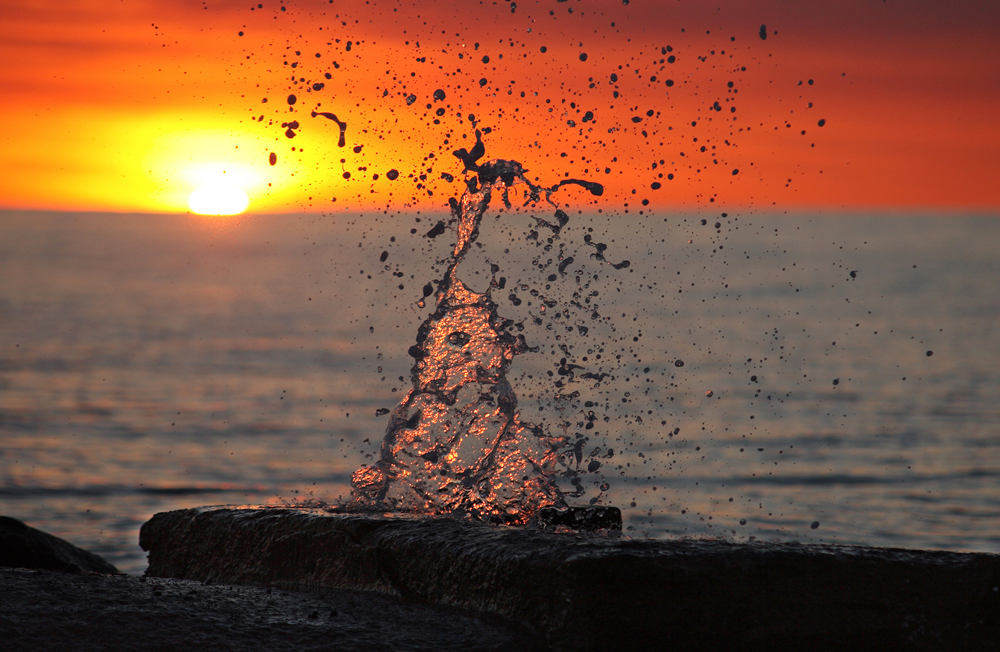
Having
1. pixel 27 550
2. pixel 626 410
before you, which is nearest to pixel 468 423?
pixel 27 550

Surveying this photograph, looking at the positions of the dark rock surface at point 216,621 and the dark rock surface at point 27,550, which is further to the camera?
the dark rock surface at point 27,550

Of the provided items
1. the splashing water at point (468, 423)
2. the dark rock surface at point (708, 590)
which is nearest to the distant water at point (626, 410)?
the splashing water at point (468, 423)

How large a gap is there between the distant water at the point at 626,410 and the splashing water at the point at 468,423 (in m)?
0.40

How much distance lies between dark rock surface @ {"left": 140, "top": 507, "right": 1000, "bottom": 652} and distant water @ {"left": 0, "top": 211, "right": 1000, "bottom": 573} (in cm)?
151

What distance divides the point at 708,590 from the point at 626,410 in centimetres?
1313

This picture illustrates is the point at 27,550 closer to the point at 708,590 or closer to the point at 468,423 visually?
the point at 468,423

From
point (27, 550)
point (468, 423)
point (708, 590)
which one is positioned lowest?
point (27, 550)

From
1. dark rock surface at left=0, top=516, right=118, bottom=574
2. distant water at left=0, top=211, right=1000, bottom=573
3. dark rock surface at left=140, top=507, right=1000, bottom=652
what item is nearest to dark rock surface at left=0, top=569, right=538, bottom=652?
dark rock surface at left=140, top=507, right=1000, bottom=652

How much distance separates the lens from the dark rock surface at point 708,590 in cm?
335

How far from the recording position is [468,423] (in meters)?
5.57

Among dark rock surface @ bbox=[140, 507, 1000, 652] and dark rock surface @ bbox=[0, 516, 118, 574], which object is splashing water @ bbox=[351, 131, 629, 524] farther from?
dark rock surface @ bbox=[0, 516, 118, 574]

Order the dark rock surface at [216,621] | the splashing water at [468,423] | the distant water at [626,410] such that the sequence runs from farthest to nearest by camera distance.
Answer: the distant water at [626,410] → the splashing water at [468,423] → the dark rock surface at [216,621]

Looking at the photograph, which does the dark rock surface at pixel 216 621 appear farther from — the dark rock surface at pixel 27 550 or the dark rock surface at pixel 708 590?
the dark rock surface at pixel 27 550

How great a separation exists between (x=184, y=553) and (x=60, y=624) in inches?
49.7
